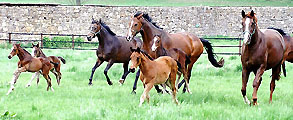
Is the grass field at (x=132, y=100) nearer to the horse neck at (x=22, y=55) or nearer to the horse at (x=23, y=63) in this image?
the horse at (x=23, y=63)

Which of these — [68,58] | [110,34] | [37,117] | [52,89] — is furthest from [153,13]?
[37,117]

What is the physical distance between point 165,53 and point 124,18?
26.5 meters

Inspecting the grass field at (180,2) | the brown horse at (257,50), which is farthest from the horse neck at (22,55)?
the grass field at (180,2)

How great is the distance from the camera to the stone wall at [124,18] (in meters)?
35.9

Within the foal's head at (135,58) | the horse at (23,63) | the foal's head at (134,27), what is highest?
the foal's head at (134,27)

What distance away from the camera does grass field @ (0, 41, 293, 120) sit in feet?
27.6

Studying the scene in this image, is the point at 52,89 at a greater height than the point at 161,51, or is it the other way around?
the point at 161,51

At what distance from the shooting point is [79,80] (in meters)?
15.1

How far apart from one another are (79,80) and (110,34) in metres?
1.71

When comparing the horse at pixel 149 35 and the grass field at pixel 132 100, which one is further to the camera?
the horse at pixel 149 35

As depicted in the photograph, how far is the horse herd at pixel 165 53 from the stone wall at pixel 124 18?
70.7 ft

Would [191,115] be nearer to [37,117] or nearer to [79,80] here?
[37,117]

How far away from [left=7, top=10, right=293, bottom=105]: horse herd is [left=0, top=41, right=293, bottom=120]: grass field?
397mm

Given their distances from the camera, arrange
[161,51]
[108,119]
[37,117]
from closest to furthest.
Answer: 1. [108,119]
2. [37,117]
3. [161,51]
